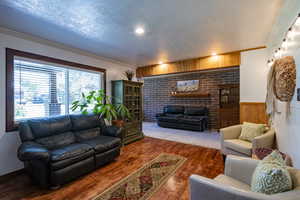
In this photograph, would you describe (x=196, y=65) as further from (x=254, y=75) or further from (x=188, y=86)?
(x=188, y=86)

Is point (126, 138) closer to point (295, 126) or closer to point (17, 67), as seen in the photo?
point (17, 67)

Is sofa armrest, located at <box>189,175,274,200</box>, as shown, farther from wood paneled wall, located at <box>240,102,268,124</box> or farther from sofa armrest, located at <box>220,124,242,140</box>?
wood paneled wall, located at <box>240,102,268,124</box>

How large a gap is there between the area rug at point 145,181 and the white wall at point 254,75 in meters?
2.39

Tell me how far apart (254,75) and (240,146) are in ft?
6.64

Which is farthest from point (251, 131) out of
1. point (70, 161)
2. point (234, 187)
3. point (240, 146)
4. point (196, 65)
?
point (70, 161)

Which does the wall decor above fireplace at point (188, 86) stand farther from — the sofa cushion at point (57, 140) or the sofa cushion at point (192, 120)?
the sofa cushion at point (57, 140)

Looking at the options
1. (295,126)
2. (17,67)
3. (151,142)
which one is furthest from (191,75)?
(17,67)

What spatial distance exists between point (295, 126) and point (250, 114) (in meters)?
2.18

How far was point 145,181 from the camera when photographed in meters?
2.14

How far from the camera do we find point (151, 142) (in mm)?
4062

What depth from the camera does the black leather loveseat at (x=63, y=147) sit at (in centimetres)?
193

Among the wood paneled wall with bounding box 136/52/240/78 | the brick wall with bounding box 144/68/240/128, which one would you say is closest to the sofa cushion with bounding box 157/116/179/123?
the brick wall with bounding box 144/68/240/128

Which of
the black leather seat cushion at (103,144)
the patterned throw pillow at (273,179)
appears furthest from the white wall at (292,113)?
the black leather seat cushion at (103,144)

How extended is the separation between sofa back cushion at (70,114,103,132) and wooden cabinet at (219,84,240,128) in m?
4.47
